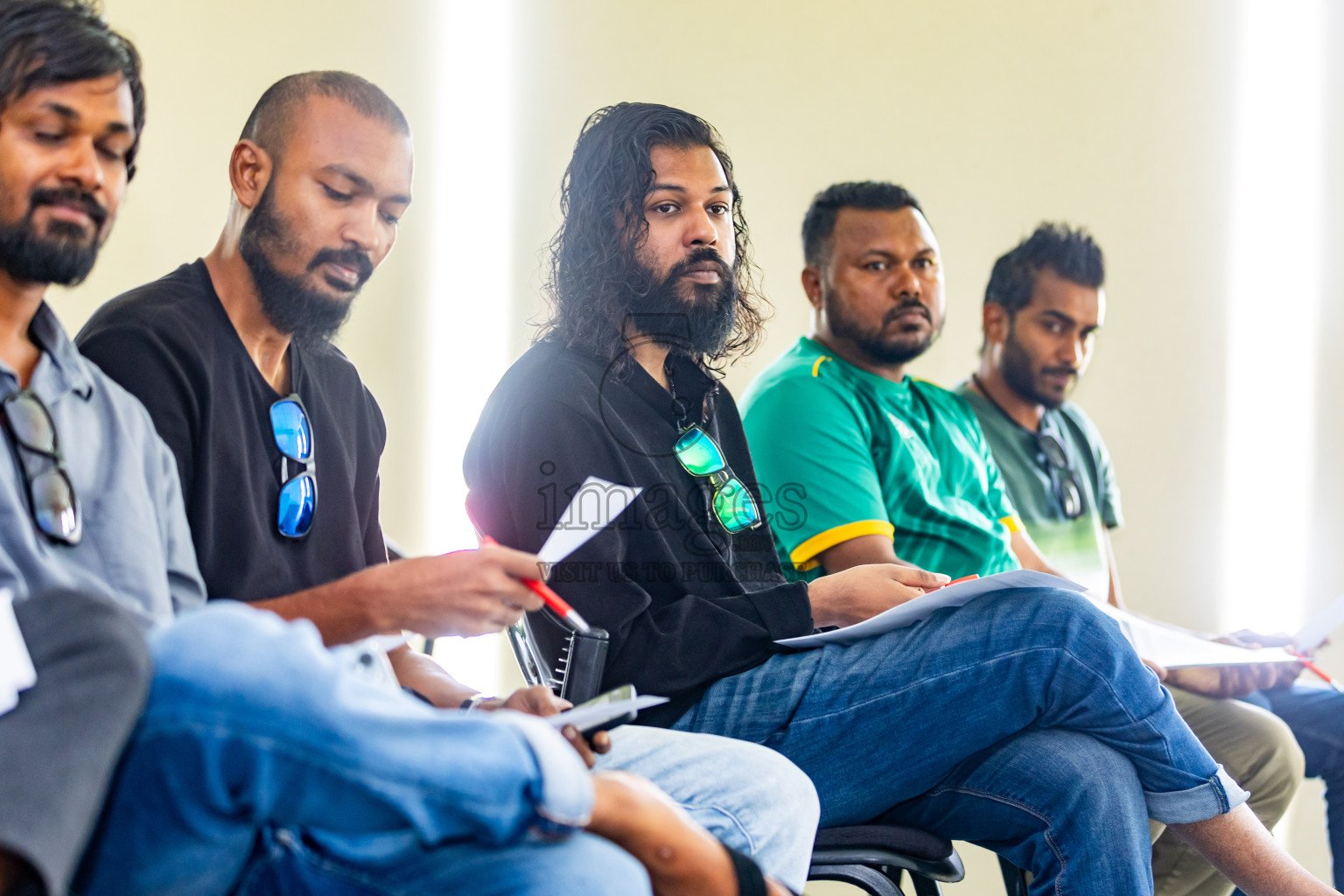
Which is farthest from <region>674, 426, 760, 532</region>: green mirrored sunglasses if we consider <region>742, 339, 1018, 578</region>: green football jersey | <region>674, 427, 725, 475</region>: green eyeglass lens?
<region>742, 339, 1018, 578</region>: green football jersey

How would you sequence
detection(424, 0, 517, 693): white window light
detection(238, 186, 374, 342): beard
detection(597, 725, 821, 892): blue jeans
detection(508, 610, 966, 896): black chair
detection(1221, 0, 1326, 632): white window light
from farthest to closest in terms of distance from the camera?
1. detection(1221, 0, 1326, 632): white window light
2. detection(424, 0, 517, 693): white window light
3. detection(238, 186, 374, 342): beard
4. detection(508, 610, 966, 896): black chair
5. detection(597, 725, 821, 892): blue jeans

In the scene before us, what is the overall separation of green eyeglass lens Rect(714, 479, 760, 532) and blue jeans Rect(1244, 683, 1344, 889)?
128cm

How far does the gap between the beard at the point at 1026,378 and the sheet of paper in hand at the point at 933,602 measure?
1321 millimetres

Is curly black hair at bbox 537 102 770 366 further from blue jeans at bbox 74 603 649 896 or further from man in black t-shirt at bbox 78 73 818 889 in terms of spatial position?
blue jeans at bbox 74 603 649 896

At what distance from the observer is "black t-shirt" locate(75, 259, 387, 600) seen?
4.30 ft

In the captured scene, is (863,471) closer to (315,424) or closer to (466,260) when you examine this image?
(315,424)

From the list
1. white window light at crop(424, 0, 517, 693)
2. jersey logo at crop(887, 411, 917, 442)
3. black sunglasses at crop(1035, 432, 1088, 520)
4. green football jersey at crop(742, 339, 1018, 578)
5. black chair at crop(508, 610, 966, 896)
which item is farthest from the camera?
white window light at crop(424, 0, 517, 693)

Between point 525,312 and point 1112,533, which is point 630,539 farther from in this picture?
point 1112,533

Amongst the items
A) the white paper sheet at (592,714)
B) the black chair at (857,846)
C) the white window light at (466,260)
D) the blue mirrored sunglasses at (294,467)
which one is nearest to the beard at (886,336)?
the white window light at (466,260)

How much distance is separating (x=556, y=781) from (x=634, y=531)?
2.26ft

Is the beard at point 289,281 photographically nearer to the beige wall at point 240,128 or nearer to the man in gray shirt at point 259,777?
the man in gray shirt at point 259,777

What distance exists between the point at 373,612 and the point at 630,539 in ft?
1.39

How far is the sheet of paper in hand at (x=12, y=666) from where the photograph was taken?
0.73m

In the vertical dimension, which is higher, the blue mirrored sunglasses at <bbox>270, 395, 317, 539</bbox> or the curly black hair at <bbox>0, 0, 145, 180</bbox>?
the curly black hair at <bbox>0, 0, 145, 180</bbox>
